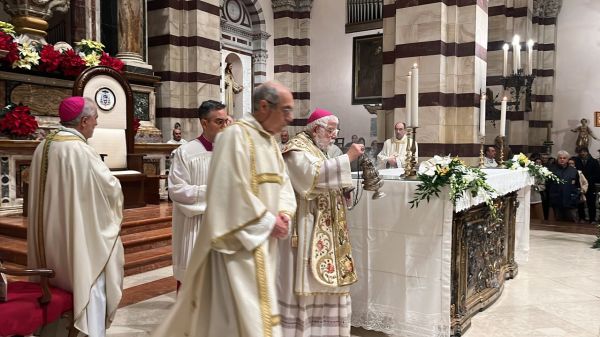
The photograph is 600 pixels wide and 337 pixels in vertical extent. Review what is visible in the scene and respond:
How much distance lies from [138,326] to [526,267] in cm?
481

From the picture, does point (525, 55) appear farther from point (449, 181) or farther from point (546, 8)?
point (449, 181)

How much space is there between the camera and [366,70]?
599 inches

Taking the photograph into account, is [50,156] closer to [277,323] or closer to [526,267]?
[277,323]

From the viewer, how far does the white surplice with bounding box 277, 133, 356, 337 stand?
3049mm

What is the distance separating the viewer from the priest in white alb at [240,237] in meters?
2.26

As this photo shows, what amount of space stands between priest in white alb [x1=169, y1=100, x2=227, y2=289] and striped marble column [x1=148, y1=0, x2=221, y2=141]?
21.8 feet

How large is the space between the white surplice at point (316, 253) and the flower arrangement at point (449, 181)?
28.7 inches

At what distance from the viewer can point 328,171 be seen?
9.91 ft

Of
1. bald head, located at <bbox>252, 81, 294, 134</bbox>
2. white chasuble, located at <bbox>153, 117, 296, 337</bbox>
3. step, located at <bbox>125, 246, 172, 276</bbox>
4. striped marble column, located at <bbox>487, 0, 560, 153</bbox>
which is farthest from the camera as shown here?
striped marble column, located at <bbox>487, 0, 560, 153</bbox>

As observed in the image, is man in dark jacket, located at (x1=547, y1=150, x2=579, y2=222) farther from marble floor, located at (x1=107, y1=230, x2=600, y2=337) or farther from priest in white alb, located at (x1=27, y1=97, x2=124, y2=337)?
priest in white alb, located at (x1=27, y1=97, x2=124, y2=337)

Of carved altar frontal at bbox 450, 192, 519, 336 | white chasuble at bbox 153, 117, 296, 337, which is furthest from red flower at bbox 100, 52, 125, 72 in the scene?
white chasuble at bbox 153, 117, 296, 337

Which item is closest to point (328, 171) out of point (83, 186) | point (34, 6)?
point (83, 186)

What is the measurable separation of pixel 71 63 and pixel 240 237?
6756 mm

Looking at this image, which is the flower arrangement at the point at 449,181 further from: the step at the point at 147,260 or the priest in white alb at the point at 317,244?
the step at the point at 147,260
